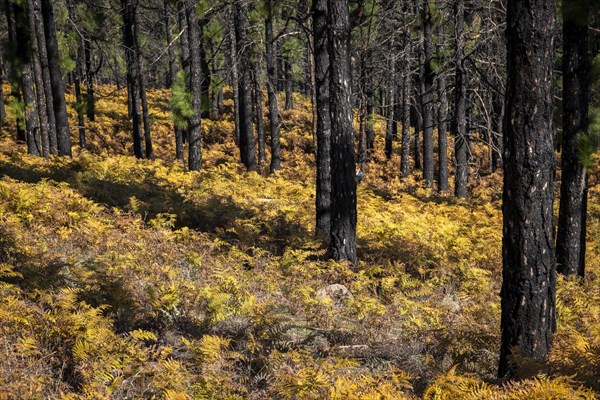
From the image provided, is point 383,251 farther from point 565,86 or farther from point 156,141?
point 156,141

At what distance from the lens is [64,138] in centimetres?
1522

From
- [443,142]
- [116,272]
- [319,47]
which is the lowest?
[116,272]

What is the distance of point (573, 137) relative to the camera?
7.87m

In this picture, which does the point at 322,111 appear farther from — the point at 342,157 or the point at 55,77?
the point at 55,77

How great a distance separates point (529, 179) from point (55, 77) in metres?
14.5

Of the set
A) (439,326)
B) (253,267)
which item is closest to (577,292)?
(439,326)

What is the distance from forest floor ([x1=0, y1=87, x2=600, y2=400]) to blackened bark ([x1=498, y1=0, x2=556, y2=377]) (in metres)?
0.39

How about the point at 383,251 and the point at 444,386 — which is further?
the point at 383,251

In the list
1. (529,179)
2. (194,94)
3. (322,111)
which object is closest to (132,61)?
(194,94)

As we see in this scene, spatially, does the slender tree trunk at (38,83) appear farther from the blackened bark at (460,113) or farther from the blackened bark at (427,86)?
the blackened bark at (460,113)


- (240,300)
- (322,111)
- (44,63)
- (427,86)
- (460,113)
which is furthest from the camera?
(44,63)

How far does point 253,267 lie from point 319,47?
3780mm

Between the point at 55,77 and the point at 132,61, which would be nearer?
the point at 55,77

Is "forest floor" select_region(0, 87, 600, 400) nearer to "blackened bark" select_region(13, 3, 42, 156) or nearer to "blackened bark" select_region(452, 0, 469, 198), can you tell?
"blackened bark" select_region(452, 0, 469, 198)
